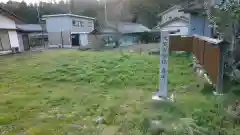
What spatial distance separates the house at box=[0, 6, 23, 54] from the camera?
17.0 meters

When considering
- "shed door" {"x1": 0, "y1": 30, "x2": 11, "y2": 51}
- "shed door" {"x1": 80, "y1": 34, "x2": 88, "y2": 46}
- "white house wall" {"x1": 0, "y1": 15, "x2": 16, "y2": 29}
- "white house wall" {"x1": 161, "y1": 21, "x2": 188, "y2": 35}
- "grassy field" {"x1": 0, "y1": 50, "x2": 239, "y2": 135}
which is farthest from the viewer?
"shed door" {"x1": 80, "y1": 34, "x2": 88, "y2": 46}

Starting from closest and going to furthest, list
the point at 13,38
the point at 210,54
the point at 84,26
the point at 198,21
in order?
the point at 210,54, the point at 198,21, the point at 13,38, the point at 84,26

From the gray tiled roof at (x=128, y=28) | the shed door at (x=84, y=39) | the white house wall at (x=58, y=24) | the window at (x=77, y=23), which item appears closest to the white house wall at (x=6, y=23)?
the white house wall at (x=58, y=24)

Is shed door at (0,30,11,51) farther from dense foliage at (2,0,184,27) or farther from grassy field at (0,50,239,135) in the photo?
dense foliage at (2,0,184,27)

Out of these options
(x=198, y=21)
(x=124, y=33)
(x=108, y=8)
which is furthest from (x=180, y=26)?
(x=108, y=8)

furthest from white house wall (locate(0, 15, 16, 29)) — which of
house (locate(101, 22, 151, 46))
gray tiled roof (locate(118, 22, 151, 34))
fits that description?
gray tiled roof (locate(118, 22, 151, 34))

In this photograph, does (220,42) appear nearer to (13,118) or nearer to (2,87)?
(13,118)

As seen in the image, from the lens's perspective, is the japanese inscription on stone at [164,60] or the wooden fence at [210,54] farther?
the wooden fence at [210,54]

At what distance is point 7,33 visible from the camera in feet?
58.0

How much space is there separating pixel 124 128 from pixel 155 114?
0.68 meters

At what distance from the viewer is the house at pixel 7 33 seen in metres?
17.0

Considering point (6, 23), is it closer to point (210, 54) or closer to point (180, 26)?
point (180, 26)

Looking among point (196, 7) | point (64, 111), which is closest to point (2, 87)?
point (64, 111)

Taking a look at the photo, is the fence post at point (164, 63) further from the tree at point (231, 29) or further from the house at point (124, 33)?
the house at point (124, 33)
